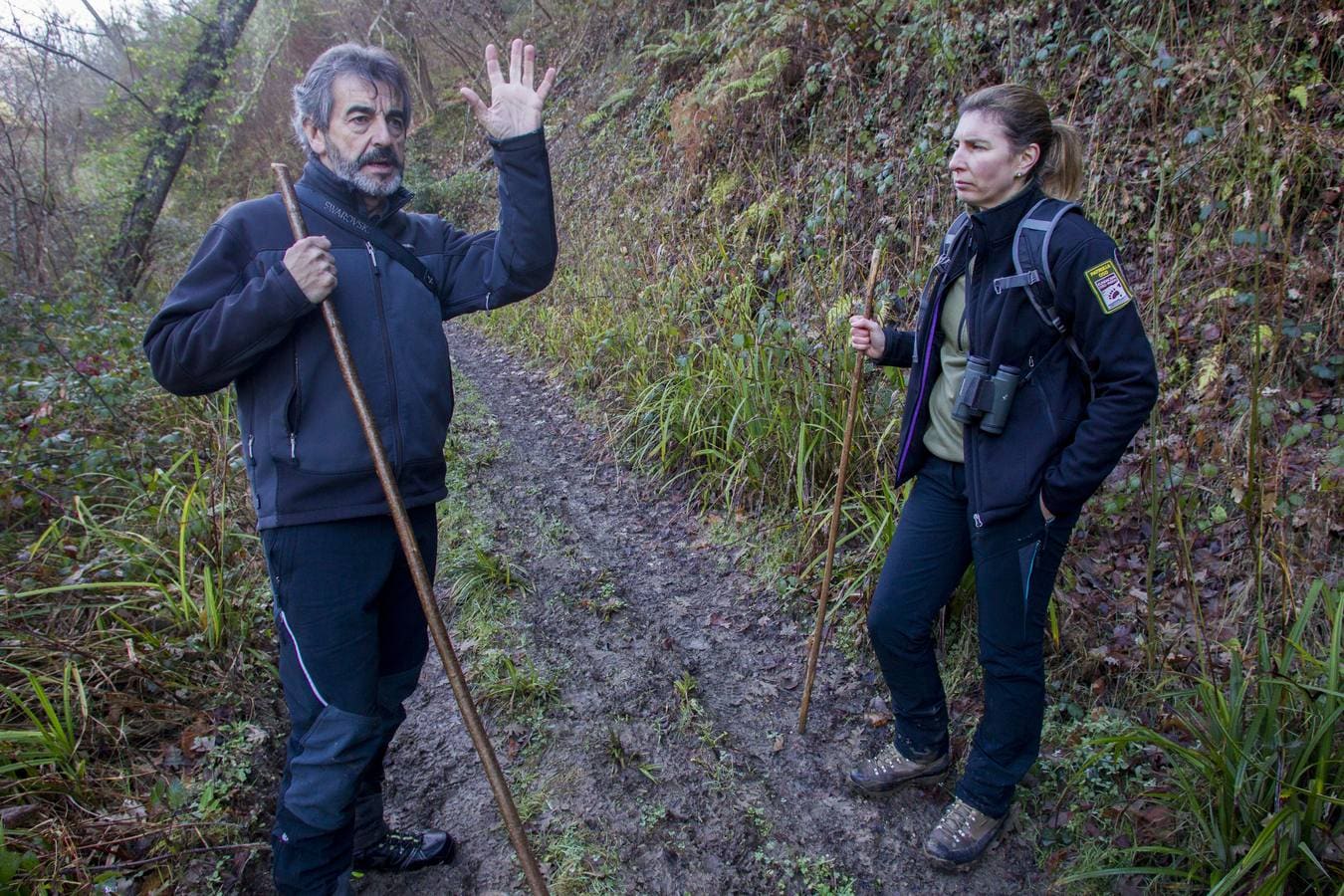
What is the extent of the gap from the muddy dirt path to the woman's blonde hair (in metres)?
2.38

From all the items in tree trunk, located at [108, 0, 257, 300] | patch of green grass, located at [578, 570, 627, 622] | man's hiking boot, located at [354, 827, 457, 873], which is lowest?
man's hiking boot, located at [354, 827, 457, 873]

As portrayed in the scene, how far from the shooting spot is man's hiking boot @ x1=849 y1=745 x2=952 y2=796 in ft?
10.0

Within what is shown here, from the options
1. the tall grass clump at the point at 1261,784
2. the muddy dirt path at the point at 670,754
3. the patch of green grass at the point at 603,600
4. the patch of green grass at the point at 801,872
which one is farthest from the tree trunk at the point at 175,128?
the tall grass clump at the point at 1261,784

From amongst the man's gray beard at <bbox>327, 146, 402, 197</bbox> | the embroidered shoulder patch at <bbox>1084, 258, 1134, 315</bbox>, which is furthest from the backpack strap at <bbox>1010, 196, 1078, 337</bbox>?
the man's gray beard at <bbox>327, 146, 402, 197</bbox>

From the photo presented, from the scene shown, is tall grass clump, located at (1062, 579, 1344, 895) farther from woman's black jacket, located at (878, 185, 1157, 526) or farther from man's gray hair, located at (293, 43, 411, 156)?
man's gray hair, located at (293, 43, 411, 156)

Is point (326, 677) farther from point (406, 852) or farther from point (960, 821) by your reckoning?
point (960, 821)

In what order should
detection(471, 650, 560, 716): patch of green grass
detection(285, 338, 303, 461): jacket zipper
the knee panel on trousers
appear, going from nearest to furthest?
detection(285, 338, 303, 461): jacket zipper < the knee panel on trousers < detection(471, 650, 560, 716): patch of green grass

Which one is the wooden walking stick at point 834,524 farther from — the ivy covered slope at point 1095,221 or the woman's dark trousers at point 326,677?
the woman's dark trousers at point 326,677

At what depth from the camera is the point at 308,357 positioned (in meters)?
2.12

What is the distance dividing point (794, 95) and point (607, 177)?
4145mm

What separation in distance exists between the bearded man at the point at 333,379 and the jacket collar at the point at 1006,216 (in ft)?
4.75

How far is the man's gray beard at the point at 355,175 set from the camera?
2279mm

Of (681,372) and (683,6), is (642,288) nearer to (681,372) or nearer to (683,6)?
(681,372)

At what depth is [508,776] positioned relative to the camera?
3213 millimetres
